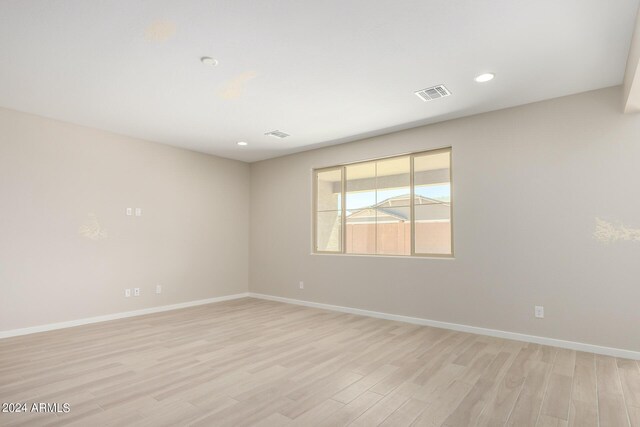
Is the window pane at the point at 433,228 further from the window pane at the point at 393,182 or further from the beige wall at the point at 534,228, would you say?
the window pane at the point at 393,182

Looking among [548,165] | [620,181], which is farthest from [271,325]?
[620,181]

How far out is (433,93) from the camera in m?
3.62

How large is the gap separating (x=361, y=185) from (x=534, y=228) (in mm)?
2525

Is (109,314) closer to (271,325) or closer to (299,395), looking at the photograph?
(271,325)

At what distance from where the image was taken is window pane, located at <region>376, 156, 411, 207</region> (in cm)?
496

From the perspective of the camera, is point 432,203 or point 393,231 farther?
point 393,231

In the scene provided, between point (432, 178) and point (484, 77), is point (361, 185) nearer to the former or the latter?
point (432, 178)

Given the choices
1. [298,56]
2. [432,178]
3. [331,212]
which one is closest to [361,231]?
[331,212]

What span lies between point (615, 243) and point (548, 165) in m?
1.00

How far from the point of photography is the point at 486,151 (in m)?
4.16

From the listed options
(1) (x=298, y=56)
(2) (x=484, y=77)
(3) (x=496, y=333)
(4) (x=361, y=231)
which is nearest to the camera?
(1) (x=298, y=56)

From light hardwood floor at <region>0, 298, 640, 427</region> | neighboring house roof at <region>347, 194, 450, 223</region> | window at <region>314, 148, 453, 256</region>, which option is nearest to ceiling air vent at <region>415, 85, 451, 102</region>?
window at <region>314, 148, 453, 256</region>

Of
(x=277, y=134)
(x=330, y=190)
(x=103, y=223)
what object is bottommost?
(x=103, y=223)

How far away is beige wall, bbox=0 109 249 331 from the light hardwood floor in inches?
25.0
